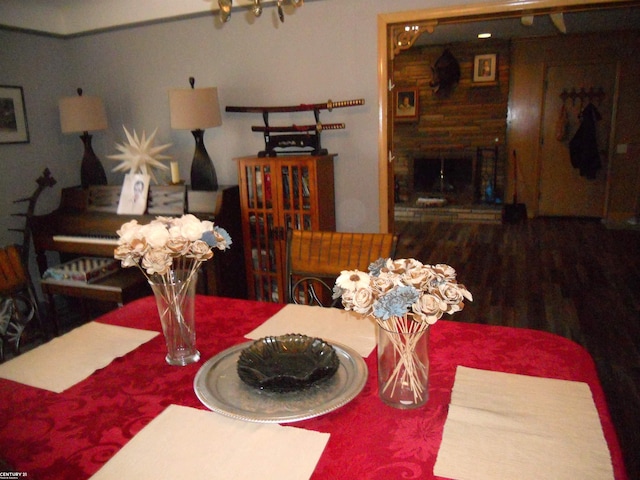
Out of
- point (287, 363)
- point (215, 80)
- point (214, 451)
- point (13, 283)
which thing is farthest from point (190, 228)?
point (215, 80)

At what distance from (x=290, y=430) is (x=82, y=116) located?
10.6 feet

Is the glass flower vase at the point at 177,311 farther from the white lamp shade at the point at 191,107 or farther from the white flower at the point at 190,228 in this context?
the white lamp shade at the point at 191,107

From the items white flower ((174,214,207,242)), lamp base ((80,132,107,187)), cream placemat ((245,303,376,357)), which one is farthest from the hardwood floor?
lamp base ((80,132,107,187))

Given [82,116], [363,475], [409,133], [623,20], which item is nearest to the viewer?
[363,475]

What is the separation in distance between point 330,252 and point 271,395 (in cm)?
86

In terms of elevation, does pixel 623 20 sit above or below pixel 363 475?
above

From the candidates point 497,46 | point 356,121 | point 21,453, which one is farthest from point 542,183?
point 21,453

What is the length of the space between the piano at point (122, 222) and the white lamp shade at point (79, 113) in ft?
1.49

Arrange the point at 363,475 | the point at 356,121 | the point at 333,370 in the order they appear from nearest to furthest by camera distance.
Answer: the point at 363,475 → the point at 333,370 → the point at 356,121

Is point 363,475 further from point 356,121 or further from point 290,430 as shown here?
point 356,121

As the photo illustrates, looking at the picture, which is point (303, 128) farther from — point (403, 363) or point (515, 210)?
point (515, 210)

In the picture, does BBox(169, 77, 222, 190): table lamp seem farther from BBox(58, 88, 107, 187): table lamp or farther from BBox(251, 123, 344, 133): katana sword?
BBox(58, 88, 107, 187): table lamp

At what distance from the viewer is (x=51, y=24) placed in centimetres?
→ 370

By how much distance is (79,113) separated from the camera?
345 centimetres
